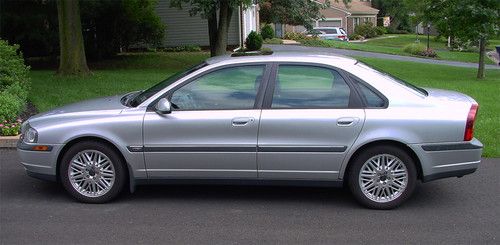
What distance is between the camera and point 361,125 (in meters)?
5.35

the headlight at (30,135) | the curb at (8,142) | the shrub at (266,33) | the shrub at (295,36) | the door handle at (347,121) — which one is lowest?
the shrub at (295,36)

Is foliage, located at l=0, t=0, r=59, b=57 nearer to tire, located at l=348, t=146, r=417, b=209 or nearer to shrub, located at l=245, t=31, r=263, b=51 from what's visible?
shrub, located at l=245, t=31, r=263, b=51

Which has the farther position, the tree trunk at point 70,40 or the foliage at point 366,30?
the foliage at point 366,30

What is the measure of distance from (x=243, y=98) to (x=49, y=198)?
7.36 ft

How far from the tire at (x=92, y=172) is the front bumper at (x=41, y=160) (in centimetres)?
8

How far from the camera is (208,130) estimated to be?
5438mm

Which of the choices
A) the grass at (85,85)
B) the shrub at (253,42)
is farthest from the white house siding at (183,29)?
the grass at (85,85)

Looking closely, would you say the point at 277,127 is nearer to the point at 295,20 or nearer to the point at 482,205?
the point at 482,205

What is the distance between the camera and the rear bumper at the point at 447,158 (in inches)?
211

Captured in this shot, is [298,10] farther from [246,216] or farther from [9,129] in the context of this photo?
[246,216]

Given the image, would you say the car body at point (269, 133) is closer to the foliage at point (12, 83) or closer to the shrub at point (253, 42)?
the foliage at point (12, 83)

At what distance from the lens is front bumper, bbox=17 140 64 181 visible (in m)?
5.59

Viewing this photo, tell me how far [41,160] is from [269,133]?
7.39ft

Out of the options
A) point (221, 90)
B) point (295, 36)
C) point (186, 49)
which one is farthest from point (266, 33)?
point (221, 90)
